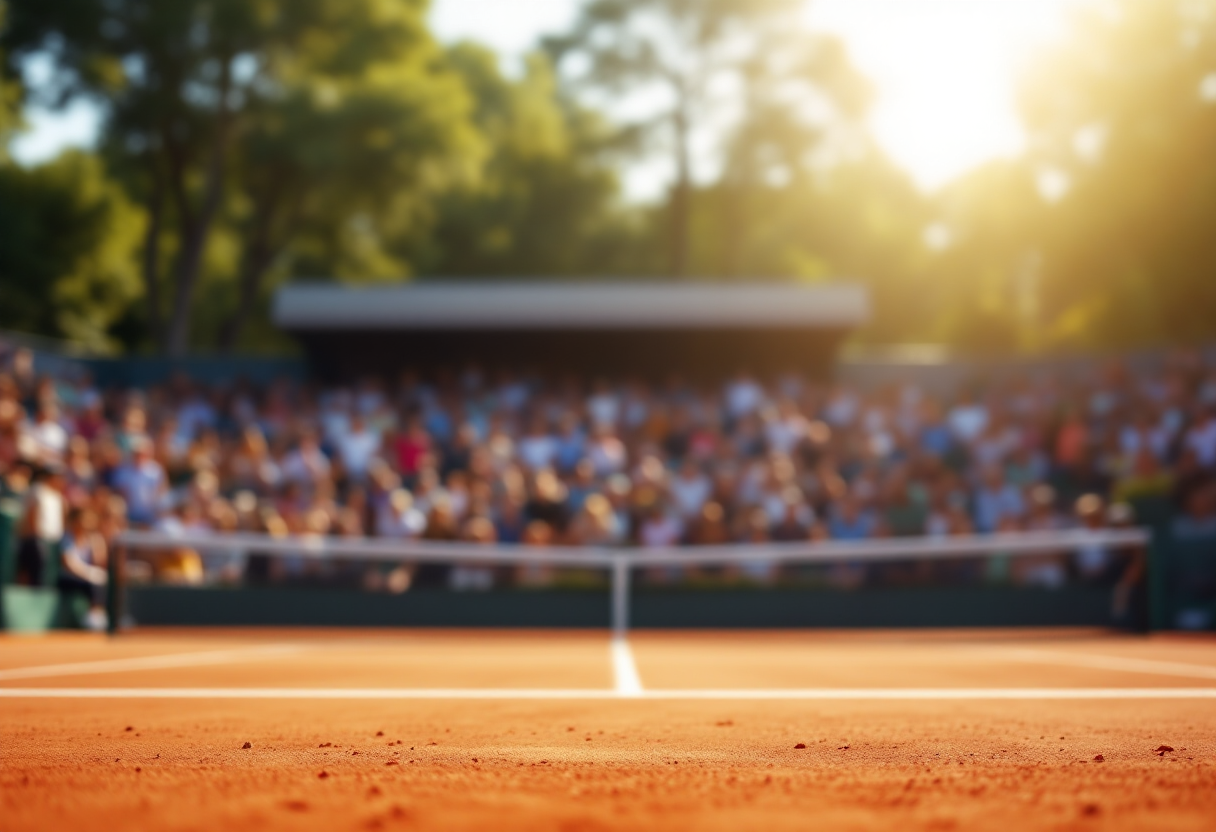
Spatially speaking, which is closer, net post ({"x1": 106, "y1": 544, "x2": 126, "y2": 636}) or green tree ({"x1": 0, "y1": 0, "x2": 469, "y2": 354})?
net post ({"x1": 106, "y1": 544, "x2": 126, "y2": 636})

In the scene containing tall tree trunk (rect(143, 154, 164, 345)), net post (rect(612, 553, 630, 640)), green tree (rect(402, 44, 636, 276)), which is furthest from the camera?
green tree (rect(402, 44, 636, 276))

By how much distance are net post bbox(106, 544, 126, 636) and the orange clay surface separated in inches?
164

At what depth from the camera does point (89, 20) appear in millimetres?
30078

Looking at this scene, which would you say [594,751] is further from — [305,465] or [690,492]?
[305,465]

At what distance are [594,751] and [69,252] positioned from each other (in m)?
39.1

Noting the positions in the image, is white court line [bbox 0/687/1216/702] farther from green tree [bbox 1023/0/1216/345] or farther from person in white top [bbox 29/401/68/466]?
green tree [bbox 1023/0/1216/345]

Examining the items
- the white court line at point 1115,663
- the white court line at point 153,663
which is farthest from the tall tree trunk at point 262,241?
the white court line at point 1115,663

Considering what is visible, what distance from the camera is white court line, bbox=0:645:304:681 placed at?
20.8 feet

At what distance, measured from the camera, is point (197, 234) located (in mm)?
32469

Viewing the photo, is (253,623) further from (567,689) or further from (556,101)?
(556,101)

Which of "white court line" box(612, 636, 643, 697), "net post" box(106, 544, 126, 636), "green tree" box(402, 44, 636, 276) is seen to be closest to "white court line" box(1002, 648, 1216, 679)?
"white court line" box(612, 636, 643, 697)

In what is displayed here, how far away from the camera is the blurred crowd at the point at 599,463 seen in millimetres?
13172

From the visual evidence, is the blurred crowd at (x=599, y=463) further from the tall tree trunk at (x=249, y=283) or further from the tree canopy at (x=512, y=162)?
the tall tree trunk at (x=249, y=283)

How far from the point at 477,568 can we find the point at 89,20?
23.1 meters
